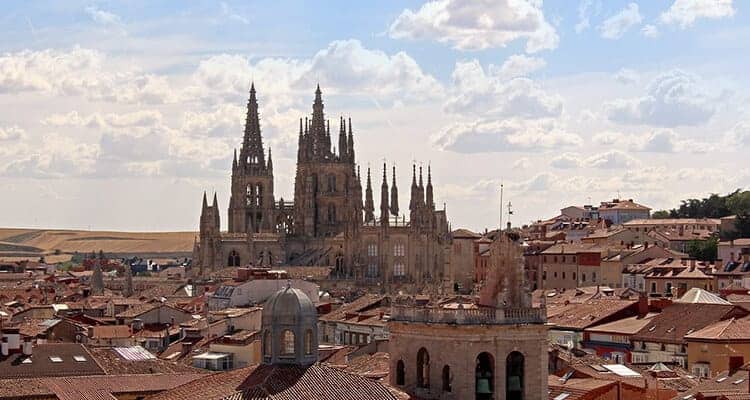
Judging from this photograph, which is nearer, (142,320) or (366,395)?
(366,395)

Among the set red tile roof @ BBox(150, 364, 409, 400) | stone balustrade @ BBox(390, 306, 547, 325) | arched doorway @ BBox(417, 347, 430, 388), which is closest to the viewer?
red tile roof @ BBox(150, 364, 409, 400)

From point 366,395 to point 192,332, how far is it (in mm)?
55857

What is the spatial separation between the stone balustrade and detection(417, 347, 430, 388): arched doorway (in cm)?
97

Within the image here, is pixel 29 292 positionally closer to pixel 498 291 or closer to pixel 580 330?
pixel 580 330

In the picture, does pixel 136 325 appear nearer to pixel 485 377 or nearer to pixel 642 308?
pixel 642 308

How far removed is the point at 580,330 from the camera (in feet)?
325

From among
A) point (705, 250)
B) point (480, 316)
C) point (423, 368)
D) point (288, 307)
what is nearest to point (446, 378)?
point (423, 368)

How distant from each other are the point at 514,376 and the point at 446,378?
1946 millimetres

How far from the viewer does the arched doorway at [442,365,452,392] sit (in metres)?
44.3

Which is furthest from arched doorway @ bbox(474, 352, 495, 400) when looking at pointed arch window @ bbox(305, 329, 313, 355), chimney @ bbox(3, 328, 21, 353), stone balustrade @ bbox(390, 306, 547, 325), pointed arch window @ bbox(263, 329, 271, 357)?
chimney @ bbox(3, 328, 21, 353)

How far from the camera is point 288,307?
43.0 meters

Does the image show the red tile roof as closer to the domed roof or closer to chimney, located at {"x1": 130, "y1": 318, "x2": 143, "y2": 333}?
the domed roof

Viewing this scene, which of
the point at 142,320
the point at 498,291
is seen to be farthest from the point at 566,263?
the point at 498,291

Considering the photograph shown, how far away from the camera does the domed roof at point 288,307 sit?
4288 cm
